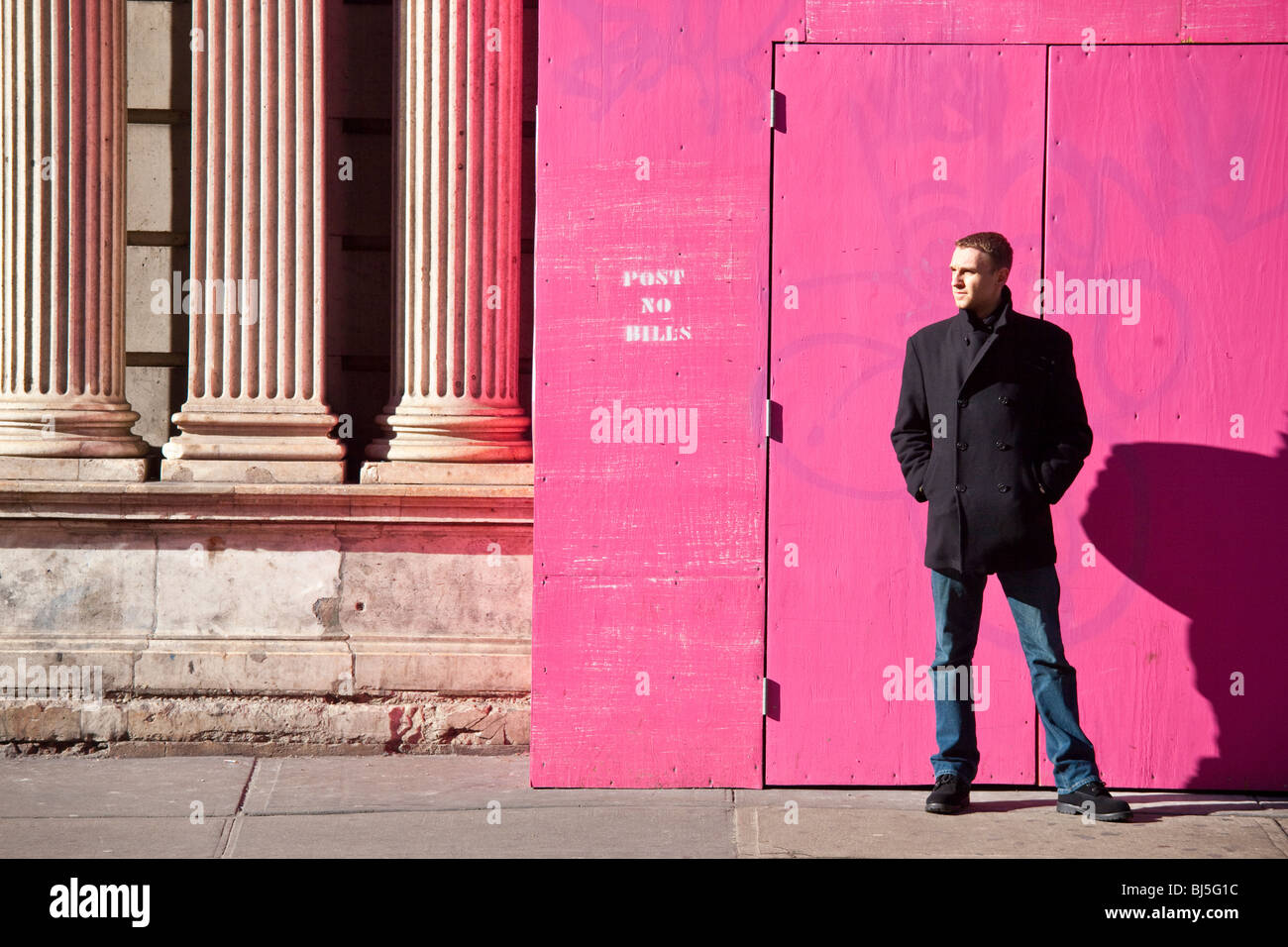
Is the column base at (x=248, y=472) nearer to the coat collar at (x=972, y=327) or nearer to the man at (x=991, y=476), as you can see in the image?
the man at (x=991, y=476)

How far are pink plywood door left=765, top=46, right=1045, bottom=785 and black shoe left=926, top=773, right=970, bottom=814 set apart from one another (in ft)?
1.11

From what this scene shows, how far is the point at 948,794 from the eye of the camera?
16.8 feet

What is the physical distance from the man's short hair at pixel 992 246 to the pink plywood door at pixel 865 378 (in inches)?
19.0

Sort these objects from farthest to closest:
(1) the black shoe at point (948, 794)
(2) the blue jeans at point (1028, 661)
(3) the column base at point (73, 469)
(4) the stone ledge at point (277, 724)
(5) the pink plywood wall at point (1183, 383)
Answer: (3) the column base at point (73, 469), (4) the stone ledge at point (277, 724), (5) the pink plywood wall at point (1183, 383), (1) the black shoe at point (948, 794), (2) the blue jeans at point (1028, 661)

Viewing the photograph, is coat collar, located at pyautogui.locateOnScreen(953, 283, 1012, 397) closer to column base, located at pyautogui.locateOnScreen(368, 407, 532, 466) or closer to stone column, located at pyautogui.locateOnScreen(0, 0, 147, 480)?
column base, located at pyautogui.locateOnScreen(368, 407, 532, 466)

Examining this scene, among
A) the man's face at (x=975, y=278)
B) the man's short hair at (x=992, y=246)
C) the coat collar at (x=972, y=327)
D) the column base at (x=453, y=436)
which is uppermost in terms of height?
the man's short hair at (x=992, y=246)

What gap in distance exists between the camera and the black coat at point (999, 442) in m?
4.91

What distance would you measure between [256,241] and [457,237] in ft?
3.01

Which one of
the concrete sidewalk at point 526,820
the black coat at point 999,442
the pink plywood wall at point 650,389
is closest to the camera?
the concrete sidewalk at point 526,820

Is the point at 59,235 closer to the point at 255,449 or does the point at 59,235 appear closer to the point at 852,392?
the point at 255,449

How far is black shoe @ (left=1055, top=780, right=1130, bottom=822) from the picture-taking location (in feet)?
16.4

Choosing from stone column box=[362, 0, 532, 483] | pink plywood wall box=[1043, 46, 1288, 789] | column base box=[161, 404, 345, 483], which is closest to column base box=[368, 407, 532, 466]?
stone column box=[362, 0, 532, 483]

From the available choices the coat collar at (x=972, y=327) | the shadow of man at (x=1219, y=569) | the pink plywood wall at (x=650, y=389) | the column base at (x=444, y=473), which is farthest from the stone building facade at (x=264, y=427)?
the shadow of man at (x=1219, y=569)

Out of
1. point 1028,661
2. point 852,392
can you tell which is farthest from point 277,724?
point 1028,661
